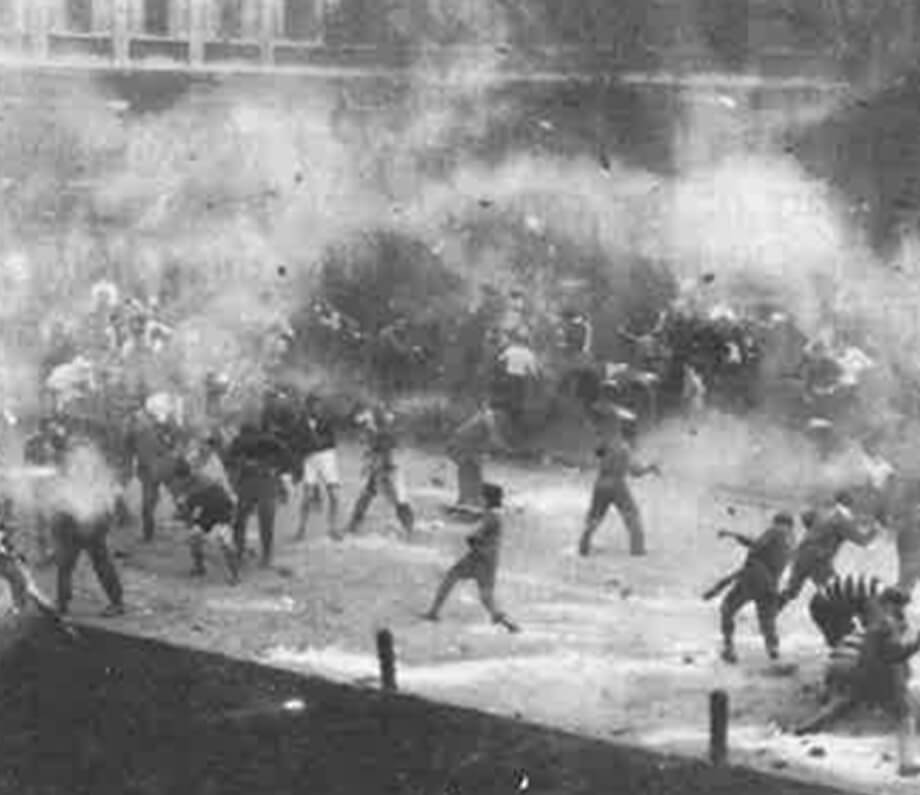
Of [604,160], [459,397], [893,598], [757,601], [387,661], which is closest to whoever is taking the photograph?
[893,598]

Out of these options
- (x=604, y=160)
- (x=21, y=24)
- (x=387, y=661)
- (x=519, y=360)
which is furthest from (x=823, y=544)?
(x=21, y=24)

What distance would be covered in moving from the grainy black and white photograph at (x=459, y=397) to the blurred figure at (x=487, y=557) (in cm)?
5

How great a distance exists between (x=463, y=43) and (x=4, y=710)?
15628mm

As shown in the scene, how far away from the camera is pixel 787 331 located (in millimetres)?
20312

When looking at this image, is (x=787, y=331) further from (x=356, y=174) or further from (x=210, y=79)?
(x=210, y=79)

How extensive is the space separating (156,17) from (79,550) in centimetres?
1471

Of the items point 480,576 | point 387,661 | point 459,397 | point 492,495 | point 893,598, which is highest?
point 492,495

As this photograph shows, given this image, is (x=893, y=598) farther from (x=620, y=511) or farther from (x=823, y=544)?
(x=620, y=511)

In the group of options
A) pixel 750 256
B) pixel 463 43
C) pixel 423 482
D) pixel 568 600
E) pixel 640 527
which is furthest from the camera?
pixel 463 43

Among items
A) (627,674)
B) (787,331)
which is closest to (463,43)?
(787,331)

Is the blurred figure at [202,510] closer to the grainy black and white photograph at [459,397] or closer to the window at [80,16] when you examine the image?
the grainy black and white photograph at [459,397]

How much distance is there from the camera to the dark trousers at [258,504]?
14.9 m

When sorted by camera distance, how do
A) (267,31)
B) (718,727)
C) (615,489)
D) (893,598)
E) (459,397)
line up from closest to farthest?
1. (718,727)
2. (893,598)
3. (615,489)
4. (459,397)
5. (267,31)

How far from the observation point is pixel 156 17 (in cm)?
2658
